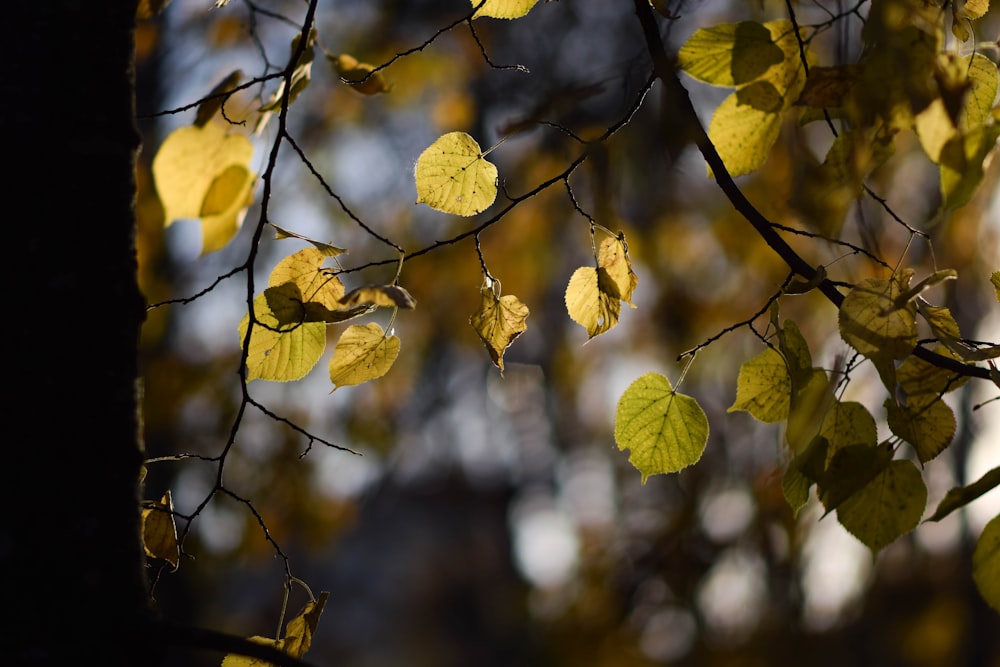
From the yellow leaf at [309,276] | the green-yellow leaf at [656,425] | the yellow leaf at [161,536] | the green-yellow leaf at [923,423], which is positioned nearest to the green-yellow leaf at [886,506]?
the green-yellow leaf at [923,423]

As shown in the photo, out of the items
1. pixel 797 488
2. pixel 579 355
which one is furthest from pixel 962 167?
pixel 579 355

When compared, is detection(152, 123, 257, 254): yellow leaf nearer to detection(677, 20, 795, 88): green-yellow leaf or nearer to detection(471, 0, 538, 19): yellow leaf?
detection(471, 0, 538, 19): yellow leaf

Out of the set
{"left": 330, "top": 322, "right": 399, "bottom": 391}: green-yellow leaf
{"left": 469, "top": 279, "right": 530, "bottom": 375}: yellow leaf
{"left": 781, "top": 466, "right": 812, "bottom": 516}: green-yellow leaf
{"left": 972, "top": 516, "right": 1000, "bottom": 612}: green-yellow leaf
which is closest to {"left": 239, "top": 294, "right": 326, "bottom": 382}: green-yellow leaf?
{"left": 330, "top": 322, "right": 399, "bottom": 391}: green-yellow leaf

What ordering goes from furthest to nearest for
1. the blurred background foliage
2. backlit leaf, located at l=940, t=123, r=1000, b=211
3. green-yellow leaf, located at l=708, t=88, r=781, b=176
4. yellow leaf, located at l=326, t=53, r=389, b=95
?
the blurred background foliage < yellow leaf, located at l=326, t=53, r=389, b=95 < green-yellow leaf, located at l=708, t=88, r=781, b=176 < backlit leaf, located at l=940, t=123, r=1000, b=211

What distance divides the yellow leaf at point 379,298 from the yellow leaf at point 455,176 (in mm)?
145

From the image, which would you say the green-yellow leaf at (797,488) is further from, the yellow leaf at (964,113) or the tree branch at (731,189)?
the yellow leaf at (964,113)

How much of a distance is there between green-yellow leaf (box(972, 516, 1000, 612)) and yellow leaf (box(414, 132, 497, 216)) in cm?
42

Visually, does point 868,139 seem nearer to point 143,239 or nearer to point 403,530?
point 143,239

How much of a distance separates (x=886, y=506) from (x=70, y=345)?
0.54 m

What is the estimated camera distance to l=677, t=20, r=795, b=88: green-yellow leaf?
0.53m

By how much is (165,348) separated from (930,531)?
19.2ft

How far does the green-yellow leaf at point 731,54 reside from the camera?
1.73ft

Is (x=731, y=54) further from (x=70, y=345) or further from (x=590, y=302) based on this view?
(x=70, y=345)

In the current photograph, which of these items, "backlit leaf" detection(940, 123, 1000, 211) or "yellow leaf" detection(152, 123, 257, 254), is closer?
"backlit leaf" detection(940, 123, 1000, 211)
